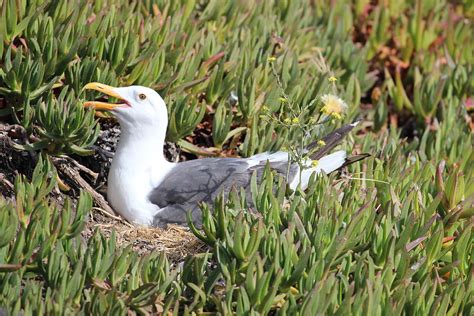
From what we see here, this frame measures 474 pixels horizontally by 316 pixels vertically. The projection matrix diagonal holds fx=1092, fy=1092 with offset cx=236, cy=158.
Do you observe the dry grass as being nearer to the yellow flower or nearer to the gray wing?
the gray wing

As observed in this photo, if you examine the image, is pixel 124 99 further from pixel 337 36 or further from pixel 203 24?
pixel 337 36

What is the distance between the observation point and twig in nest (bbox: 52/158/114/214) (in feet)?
18.0

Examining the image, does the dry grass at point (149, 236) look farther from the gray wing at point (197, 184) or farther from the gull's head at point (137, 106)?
the gull's head at point (137, 106)

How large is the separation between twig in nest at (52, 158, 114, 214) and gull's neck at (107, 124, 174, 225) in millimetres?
39

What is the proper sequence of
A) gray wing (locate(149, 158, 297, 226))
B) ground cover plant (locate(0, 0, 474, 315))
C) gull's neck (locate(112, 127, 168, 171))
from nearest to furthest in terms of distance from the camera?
1. ground cover plant (locate(0, 0, 474, 315))
2. gray wing (locate(149, 158, 297, 226))
3. gull's neck (locate(112, 127, 168, 171))

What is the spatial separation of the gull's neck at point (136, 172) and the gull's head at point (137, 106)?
0.14 feet

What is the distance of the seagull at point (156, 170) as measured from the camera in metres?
5.45

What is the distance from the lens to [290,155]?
5.29 metres

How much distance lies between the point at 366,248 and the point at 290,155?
0.76 metres

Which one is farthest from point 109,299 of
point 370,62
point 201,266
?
point 370,62

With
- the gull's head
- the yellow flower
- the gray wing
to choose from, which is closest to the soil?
the gray wing

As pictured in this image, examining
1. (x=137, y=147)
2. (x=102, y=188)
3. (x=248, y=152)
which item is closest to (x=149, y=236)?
(x=137, y=147)

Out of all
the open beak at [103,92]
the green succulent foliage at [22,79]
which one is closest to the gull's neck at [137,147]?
the open beak at [103,92]

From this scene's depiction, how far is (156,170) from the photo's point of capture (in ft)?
18.4
